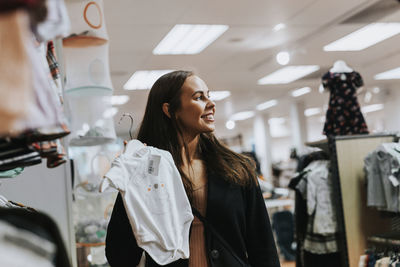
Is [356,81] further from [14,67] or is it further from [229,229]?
[14,67]

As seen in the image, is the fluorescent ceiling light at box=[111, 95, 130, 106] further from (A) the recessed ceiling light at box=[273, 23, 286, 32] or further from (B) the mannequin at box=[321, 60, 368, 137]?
(B) the mannequin at box=[321, 60, 368, 137]

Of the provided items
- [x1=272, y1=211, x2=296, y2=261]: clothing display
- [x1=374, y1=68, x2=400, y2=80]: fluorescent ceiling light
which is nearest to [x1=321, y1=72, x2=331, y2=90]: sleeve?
[x1=272, y1=211, x2=296, y2=261]: clothing display

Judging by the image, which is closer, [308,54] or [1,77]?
[1,77]

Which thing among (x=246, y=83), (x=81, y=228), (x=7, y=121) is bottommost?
(x=81, y=228)

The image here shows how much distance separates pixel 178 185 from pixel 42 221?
970 mm

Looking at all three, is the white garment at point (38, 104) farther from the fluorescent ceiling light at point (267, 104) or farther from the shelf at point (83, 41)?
the fluorescent ceiling light at point (267, 104)

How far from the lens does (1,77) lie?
0.56 metres

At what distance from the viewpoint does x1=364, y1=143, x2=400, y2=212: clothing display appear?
3805 mm

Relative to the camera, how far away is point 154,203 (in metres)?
1.58

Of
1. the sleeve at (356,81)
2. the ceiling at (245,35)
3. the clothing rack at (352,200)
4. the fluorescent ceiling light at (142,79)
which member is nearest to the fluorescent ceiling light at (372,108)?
the ceiling at (245,35)

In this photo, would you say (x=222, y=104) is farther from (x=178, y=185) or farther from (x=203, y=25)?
(x=178, y=185)

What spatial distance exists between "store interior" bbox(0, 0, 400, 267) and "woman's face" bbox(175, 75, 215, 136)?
25 cm

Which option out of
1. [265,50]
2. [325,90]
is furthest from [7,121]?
[265,50]

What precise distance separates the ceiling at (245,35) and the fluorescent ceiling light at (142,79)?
150 mm
